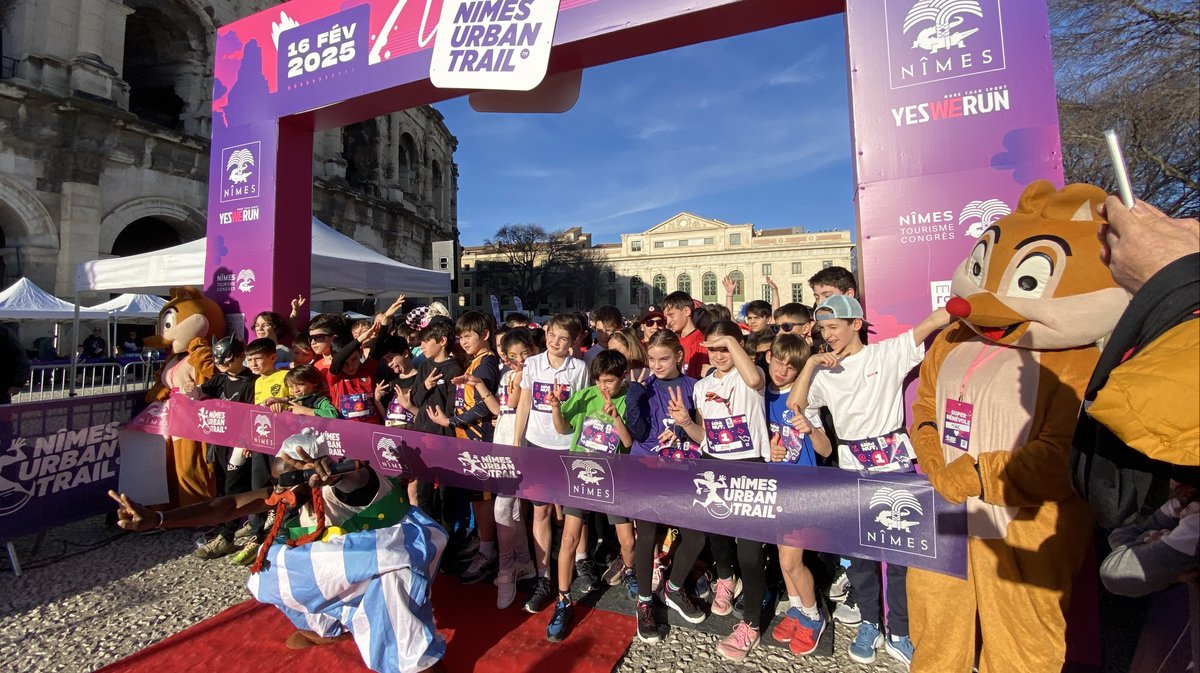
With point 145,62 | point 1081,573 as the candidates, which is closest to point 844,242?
point 145,62

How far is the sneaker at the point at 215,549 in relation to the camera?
4.18 m

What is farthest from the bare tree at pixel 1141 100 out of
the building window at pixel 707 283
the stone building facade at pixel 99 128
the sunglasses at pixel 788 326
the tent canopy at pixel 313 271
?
the building window at pixel 707 283

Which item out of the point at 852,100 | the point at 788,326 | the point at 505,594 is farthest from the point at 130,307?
the point at 852,100

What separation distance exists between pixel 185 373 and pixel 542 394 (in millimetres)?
3386

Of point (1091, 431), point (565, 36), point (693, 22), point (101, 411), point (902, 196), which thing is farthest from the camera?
point (101, 411)

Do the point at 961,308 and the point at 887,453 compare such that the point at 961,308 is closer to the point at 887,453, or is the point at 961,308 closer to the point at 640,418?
the point at 887,453

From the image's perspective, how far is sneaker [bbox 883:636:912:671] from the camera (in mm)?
2836

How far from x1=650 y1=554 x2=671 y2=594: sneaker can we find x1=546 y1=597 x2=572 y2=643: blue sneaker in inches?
23.9

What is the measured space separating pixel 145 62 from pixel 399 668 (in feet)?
79.3

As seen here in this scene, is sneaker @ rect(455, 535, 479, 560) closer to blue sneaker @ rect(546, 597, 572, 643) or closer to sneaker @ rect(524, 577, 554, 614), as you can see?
sneaker @ rect(524, 577, 554, 614)

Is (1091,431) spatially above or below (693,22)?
below

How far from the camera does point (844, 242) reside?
6475 cm

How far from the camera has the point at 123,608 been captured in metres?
3.47

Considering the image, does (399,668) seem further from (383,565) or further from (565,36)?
(565,36)
